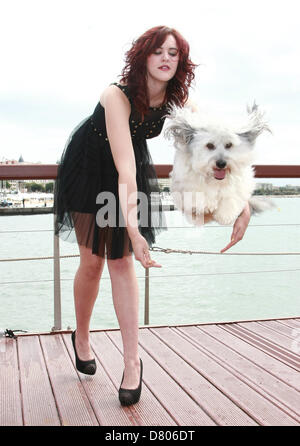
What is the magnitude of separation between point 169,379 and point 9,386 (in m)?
0.56

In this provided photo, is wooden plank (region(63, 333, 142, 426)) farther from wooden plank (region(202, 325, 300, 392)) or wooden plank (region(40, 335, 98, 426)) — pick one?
wooden plank (region(202, 325, 300, 392))

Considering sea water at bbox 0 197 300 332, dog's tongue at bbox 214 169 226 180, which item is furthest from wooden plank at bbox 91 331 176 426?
sea water at bbox 0 197 300 332

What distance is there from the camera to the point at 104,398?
1.56 metres

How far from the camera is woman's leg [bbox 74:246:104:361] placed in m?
1.61

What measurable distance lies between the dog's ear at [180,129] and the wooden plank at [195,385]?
2.70 ft

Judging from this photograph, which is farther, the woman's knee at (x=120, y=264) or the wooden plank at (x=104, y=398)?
the woman's knee at (x=120, y=264)

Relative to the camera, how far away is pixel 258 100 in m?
1.23

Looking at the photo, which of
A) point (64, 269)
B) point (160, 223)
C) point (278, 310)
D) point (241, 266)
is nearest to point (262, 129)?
point (160, 223)

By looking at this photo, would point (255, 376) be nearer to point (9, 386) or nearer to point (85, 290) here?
point (85, 290)

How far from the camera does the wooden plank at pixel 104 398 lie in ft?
4.60

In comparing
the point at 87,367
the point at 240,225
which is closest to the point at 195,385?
the point at 87,367

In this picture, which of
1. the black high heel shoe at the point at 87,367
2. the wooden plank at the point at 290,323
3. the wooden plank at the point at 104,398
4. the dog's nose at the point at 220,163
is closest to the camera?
the dog's nose at the point at 220,163

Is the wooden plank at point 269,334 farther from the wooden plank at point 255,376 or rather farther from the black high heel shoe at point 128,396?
the black high heel shoe at point 128,396

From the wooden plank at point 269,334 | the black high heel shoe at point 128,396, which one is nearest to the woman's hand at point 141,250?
the black high heel shoe at point 128,396
